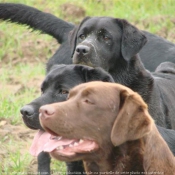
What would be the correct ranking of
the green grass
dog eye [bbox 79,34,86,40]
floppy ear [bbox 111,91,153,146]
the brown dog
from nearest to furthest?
floppy ear [bbox 111,91,153,146], the brown dog, the green grass, dog eye [bbox 79,34,86,40]

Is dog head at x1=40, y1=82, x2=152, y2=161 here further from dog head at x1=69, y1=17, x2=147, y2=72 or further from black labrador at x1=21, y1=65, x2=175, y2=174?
dog head at x1=69, y1=17, x2=147, y2=72

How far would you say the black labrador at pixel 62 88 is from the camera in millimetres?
6012

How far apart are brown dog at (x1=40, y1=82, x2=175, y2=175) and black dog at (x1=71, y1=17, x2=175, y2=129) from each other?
207 centimetres

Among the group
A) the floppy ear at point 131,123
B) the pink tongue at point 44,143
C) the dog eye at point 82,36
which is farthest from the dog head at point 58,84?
the dog eye at point 82,36

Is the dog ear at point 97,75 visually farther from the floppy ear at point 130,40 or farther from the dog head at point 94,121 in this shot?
the floppy ear at point 130,40

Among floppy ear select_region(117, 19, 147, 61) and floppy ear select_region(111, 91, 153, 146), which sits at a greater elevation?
floppy ear select_region(111, 91, 153, 146)

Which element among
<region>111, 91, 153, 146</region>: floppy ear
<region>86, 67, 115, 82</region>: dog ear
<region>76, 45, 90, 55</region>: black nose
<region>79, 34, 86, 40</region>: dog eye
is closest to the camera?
<region>111, 91, 153, 146</region>: floppy ear

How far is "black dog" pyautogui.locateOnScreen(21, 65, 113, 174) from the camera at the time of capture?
6023 millimetres

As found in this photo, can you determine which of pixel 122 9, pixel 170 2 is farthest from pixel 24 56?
pixel 170 2

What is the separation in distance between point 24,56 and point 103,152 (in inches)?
245

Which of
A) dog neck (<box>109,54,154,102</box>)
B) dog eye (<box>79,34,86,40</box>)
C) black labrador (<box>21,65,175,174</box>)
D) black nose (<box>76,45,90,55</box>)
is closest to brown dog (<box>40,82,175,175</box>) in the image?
black labrador (<box>21,65,175,174</box>)

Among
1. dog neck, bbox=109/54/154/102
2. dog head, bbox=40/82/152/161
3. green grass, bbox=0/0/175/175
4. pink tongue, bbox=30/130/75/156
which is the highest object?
dog head, bbox=40/82/152/161

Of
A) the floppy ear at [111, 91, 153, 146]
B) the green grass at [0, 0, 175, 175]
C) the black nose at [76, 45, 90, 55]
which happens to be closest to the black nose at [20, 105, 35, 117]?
the green grass at [0, 0, 175, 175]

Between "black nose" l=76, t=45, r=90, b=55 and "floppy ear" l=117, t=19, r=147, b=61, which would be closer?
"black nose" l=76, t=45, r=90, b=55
